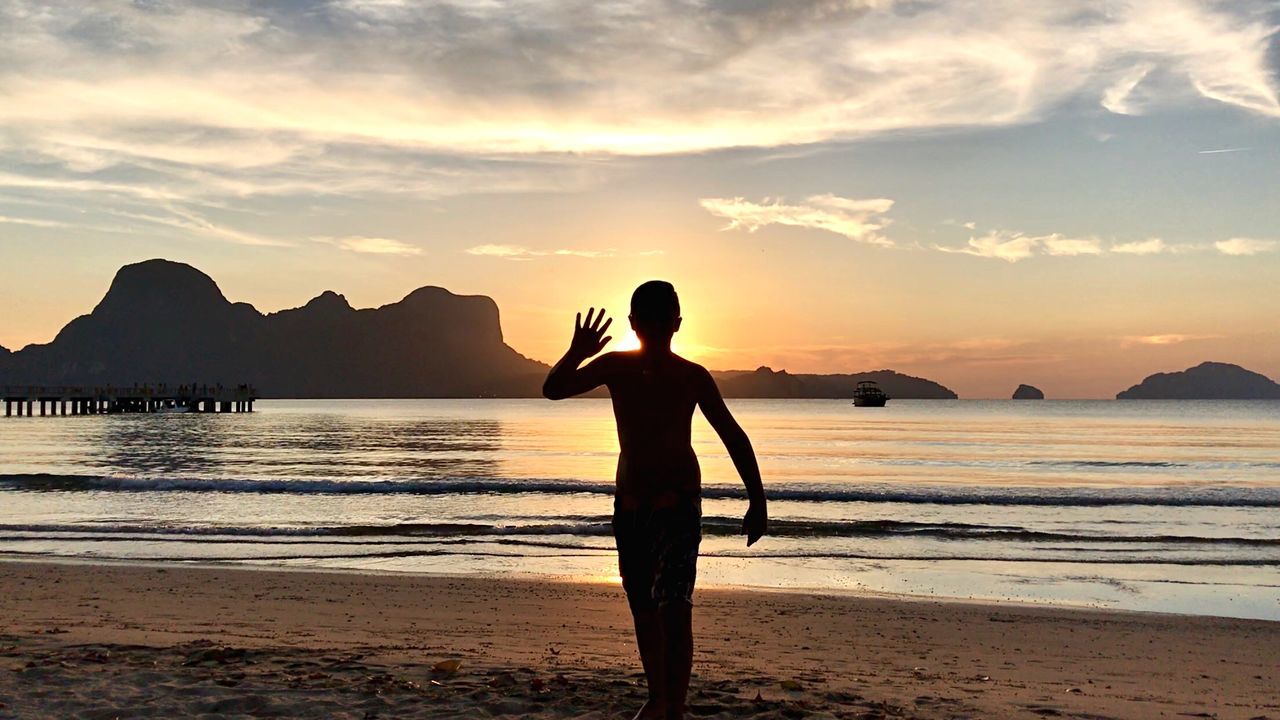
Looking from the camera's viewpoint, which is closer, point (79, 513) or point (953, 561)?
point (953, 561)

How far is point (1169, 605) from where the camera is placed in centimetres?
1234

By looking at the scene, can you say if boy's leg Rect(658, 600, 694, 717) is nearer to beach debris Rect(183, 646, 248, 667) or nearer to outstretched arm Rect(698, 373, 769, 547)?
outstretched arm Rect(698, 373, 769, 547)

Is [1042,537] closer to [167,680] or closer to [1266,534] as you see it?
[1266,534]

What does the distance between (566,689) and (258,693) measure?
193cm

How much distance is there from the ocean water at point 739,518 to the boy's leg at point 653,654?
8790 millimetres

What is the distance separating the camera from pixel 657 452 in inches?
185

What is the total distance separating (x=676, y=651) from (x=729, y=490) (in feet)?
78.6

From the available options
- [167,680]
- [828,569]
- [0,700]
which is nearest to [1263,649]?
[828,569]

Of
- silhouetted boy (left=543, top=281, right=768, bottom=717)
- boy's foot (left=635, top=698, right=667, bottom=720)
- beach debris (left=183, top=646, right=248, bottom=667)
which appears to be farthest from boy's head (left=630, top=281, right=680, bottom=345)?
beach debris (left=183, top=646, right=248, bottom=667)

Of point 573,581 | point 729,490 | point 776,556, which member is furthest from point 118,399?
point 573,581

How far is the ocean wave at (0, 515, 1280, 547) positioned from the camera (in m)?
18.5

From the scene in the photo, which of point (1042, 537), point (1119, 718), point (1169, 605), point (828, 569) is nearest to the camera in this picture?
point (1119, 718)

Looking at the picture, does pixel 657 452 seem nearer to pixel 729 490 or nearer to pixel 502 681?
pixel 502 681

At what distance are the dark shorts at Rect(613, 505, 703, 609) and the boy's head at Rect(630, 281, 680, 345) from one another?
31.8 inches
